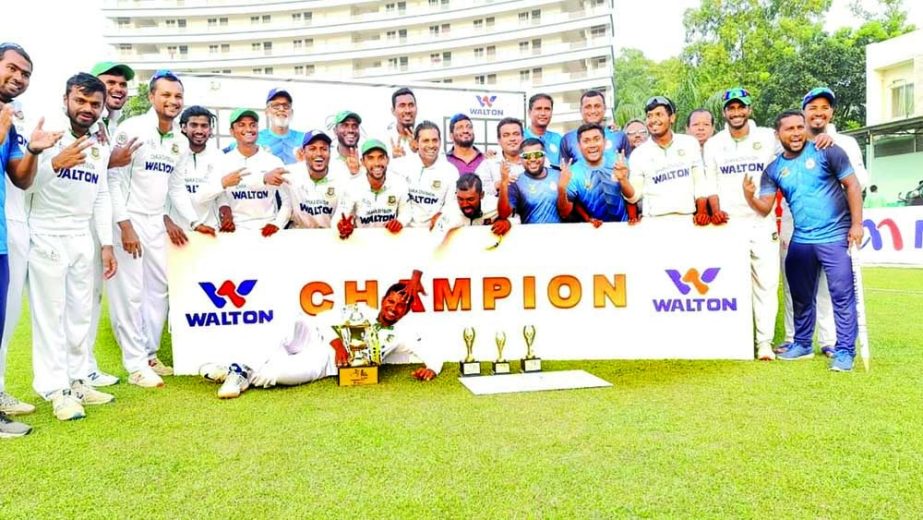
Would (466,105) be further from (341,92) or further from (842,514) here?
(842,514)

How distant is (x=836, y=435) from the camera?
11.0 feet

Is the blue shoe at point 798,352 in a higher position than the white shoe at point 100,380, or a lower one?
lower

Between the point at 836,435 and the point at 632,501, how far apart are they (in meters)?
1.43

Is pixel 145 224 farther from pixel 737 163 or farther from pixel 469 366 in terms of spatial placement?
pixel 737 163

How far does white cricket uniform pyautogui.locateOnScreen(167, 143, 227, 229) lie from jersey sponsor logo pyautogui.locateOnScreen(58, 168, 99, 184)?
1195 millimetres

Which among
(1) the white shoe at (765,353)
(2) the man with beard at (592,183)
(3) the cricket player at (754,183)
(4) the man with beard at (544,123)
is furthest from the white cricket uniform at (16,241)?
(1) the white shoe at (765,353)

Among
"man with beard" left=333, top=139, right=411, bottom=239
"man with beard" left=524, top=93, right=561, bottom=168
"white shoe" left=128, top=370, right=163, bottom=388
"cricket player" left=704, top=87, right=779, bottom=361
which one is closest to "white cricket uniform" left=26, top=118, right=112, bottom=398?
"white shoe" left=128, top=370, right=163, bottom=388

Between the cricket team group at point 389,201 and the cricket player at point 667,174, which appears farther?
the cricket player at point 667,174

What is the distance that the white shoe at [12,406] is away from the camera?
4.08 metres

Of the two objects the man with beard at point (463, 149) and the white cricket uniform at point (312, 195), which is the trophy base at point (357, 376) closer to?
the white cricket uniform at point (312, 195)

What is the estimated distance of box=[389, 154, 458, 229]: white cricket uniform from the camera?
5844mm

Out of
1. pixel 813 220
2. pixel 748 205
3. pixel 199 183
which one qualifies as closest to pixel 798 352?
pixel 813 220

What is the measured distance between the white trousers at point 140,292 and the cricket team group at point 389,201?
11 mm

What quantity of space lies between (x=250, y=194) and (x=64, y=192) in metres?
1.64
